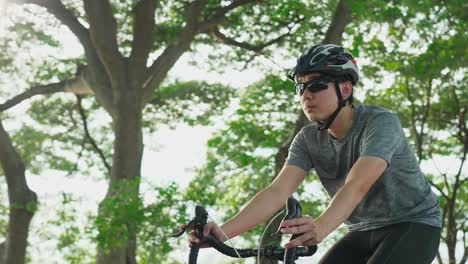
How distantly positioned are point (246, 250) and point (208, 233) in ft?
0.62

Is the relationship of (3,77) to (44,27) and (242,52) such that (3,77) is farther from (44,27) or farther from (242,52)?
(242,52)

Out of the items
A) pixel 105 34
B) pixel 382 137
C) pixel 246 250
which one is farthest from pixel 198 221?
pixel 105 34

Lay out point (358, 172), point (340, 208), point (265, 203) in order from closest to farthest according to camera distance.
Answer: point (340, 208), point (358, 172), point (265, 203)

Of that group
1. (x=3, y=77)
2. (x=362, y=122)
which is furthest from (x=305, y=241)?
(x=3, y=77)

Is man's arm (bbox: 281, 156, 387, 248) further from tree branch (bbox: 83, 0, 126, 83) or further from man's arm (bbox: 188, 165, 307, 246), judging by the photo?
tree branch (bbox: 83, 0, 126, 83)

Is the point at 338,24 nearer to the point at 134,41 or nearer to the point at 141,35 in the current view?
the point at 141,35

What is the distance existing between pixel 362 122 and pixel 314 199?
13.8 m

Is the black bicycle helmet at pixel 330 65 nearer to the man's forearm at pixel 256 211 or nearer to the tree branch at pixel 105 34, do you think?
the man's forearm at pixel 256 211

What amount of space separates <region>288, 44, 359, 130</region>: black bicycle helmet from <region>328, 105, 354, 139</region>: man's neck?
0.05 meters

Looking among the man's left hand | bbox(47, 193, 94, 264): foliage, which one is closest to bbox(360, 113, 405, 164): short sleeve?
the man's left hand

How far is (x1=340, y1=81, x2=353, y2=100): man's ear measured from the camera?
11.0 feet

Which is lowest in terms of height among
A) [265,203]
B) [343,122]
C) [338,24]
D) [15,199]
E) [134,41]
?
[265,203]

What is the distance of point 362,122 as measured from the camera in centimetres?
336

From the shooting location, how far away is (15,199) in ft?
45.6
